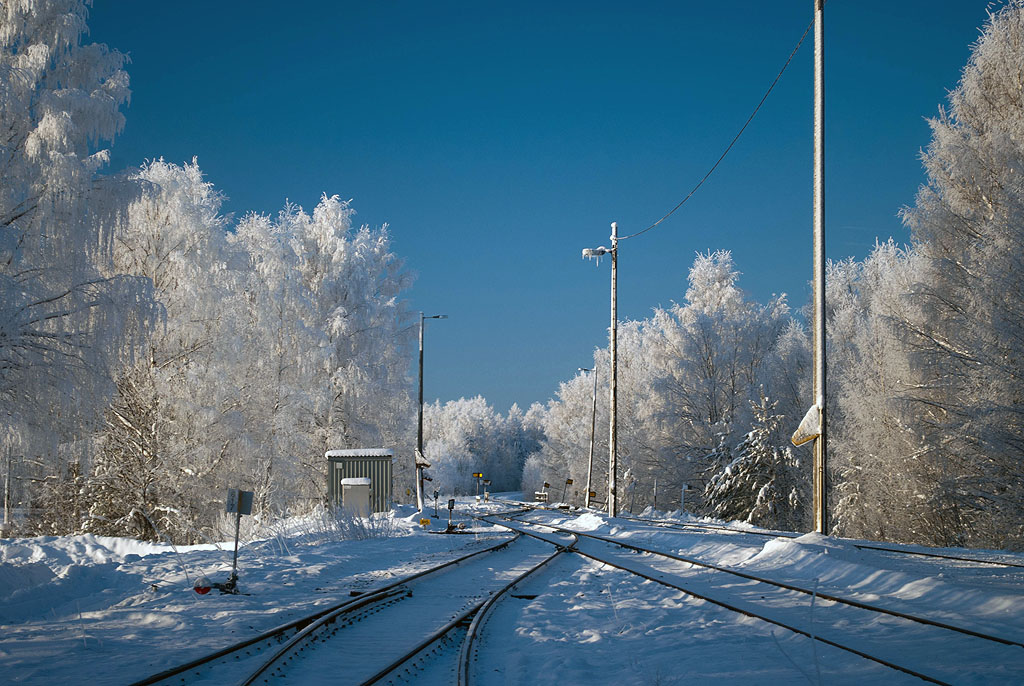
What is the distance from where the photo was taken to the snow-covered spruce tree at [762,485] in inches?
1304

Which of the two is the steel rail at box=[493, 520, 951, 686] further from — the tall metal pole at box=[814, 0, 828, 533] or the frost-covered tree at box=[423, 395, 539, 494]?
the frost-covered tree at box=[423, 395, 539, 494]

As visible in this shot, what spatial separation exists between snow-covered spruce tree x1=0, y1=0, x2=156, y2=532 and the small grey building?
12.0m

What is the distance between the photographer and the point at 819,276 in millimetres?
16438

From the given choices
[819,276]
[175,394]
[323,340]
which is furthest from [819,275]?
[323,340]

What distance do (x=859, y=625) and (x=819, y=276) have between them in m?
10.1

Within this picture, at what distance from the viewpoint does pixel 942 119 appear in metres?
22.6

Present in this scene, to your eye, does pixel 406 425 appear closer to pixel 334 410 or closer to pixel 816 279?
pixel 334 410

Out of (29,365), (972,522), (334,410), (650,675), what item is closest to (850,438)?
(972,522)

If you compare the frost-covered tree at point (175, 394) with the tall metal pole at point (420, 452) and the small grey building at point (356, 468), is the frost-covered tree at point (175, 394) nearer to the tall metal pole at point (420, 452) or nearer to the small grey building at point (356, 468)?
the small grey building at point (356, 468)

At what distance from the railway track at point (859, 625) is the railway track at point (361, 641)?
3.33m

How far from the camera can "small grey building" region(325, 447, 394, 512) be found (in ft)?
86.6

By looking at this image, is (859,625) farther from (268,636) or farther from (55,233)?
(55,233)

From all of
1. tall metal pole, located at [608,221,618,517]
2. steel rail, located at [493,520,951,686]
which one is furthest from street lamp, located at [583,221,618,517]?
steel rail, located at [493,520,951,686]

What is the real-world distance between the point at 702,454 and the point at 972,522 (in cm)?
1993
